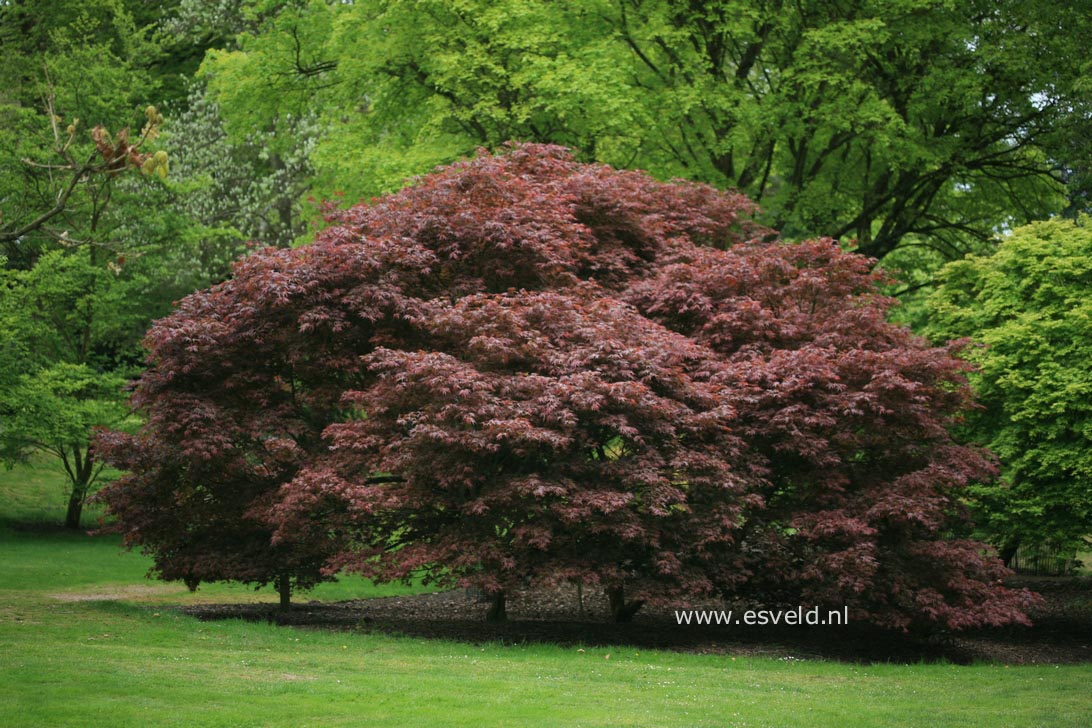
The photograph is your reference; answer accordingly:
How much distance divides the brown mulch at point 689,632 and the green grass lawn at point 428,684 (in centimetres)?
100

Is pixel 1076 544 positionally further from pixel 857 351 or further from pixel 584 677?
pixel 584 677

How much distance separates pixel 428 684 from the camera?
31.8ft

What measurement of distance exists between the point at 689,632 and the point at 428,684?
21.4 feet

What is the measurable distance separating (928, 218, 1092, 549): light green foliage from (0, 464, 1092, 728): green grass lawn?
270cm

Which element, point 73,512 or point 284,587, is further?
point 73,512

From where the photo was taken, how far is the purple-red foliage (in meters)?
13.0

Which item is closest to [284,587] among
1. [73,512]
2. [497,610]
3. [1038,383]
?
[497,610]

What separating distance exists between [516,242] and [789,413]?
4.50 m

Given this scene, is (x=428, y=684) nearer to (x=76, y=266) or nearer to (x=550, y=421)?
(x=550, y=421)

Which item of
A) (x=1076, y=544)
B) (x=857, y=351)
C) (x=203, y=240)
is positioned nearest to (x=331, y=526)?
(x=857, y=351)

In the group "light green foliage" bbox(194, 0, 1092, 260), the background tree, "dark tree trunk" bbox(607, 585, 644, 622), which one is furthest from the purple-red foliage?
the background tree

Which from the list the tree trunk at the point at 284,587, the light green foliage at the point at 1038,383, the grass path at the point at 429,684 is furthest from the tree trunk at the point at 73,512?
the light green foliage at the point at 1038,383

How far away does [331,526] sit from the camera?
14195 mm

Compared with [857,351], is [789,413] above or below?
below
